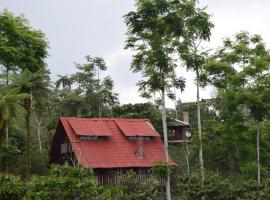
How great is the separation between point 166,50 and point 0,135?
13.2 m

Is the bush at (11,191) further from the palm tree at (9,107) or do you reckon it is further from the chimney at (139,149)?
the chimney at (139,149)

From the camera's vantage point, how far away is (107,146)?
4216 centimetres

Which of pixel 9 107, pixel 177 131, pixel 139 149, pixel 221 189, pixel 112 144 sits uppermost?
pixel 9 107

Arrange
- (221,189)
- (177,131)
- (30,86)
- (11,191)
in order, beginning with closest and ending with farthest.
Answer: (11,191) < (221,189) < (30,86) < (177,131)

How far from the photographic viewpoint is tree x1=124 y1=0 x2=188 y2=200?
114ft

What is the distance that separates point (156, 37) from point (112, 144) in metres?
11.3

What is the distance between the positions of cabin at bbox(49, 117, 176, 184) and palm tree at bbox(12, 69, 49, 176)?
2.97 meters

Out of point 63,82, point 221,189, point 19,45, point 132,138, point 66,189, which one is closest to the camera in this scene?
point 66,189

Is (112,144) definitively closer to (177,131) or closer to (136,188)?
(136,188)

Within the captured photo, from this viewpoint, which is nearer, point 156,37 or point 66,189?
point 66,189

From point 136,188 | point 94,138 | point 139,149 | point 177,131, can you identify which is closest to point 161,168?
point 136,188

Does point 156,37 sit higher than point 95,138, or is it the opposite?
point 156,37

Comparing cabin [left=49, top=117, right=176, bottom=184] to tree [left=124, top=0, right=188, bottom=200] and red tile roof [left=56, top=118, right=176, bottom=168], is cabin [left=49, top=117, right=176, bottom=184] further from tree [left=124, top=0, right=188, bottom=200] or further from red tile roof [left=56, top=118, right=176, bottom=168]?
tree [left=124, top=0, right=188, bottom=200]

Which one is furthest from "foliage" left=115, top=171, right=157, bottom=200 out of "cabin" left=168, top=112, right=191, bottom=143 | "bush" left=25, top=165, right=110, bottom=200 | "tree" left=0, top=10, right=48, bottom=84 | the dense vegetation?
"cabin" left=168, top=112, right=191, bottom=143
